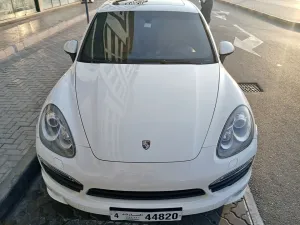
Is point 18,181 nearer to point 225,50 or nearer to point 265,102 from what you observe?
point 225,50

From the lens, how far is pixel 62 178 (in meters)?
1.97

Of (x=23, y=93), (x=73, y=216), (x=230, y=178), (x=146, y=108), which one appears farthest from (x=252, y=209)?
(x=23, y=93)

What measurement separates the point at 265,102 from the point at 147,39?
234 cm

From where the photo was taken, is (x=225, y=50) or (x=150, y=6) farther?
(x=150, y=6)

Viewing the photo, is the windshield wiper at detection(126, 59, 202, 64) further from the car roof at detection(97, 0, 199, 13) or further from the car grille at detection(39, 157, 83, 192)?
the car grille at detection(39, 157, 83, 192)

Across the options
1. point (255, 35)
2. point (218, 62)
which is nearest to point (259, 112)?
point (218, 62)

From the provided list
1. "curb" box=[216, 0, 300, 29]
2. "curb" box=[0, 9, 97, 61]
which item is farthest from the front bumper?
"curb" box=[216, 0, 300, 29]

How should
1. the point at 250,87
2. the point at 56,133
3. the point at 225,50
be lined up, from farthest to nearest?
1. the point at 250,87
2. the point at 225,50
3. the point at 56,133

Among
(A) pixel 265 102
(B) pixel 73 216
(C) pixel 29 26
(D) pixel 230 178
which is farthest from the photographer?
(C) pixel 29 26

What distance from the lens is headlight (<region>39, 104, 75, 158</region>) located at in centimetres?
197

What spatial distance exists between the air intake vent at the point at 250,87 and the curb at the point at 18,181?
11.7 feet

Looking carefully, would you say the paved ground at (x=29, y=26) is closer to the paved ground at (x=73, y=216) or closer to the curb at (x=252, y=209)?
the paved ground at (x=73, y=216)

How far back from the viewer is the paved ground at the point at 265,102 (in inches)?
96.3

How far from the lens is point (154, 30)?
311cm
